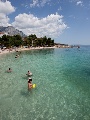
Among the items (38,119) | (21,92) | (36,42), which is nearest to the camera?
(38,119)

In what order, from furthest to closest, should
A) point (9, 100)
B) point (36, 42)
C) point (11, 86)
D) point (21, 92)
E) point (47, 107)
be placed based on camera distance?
1. point (36, 42)
2. point (11, 86)
3. point (21, 92)
4. point (9, 100)
5. point (47, 107)

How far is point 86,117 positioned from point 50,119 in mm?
3961

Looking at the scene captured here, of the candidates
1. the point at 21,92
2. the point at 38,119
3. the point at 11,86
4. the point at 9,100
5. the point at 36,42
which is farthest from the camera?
the point at 36,42

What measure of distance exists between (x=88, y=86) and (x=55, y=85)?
5826 mm

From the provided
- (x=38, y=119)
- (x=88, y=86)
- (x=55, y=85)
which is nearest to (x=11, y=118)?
(x=38, y=119)

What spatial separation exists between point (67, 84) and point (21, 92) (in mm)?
9595

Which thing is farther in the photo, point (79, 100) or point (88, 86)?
point (88, 86)

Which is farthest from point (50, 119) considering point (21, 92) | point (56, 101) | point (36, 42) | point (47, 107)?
point (36, 42)

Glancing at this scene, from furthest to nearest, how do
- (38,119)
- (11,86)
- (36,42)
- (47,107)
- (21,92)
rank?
(36,42)
(11,86)
(21,92)
(47,107)
(38,119)

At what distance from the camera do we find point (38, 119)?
61.5 feet

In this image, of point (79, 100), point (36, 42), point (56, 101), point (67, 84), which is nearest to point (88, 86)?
point (67, 84)

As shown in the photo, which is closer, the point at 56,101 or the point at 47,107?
the point at 47,107

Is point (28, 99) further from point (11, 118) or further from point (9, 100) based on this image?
point (11, 118)

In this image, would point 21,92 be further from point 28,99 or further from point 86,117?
point 86,117
